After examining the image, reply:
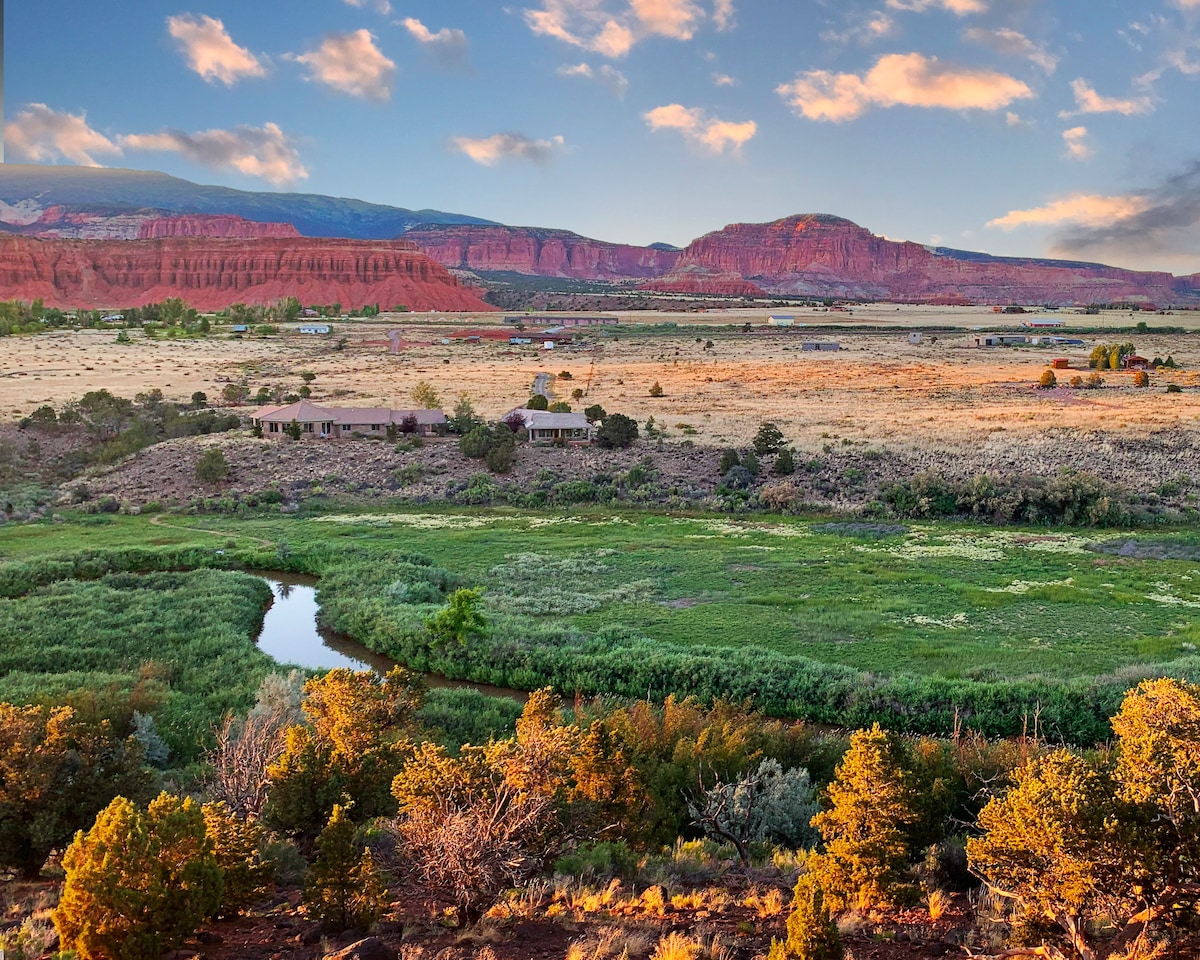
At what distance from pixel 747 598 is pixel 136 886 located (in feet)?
58.7

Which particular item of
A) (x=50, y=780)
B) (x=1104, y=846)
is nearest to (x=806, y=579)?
(x=1104, y=846)

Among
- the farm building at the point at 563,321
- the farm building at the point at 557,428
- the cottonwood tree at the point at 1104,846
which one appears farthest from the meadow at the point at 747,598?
the farm building at the point at 563,321

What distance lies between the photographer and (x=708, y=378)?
6812 cm

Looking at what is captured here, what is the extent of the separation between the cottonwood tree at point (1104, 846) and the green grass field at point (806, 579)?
426 inches

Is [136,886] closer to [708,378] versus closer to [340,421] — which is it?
[340,421]

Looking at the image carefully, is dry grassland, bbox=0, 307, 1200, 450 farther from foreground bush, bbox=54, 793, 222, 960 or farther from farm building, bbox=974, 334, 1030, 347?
foreground bush, bbox=54, 793, 222, 960

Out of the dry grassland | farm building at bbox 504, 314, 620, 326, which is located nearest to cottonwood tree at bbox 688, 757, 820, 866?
the dry grassland

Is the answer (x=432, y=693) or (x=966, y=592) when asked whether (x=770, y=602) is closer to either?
(x=966, y=592)

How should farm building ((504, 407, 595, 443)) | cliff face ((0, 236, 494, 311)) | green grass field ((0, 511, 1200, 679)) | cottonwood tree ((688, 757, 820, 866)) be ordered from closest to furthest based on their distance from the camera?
cottonwood tree ((688, 757, 820, 866)) < green grass field ((0, 511, 1200, 679)) < farm building ((504, 407, 595, 443)) < cliff face ((0, 236, 494, 311))

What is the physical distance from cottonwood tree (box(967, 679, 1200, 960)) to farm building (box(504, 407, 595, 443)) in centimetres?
3667

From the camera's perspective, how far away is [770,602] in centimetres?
2331

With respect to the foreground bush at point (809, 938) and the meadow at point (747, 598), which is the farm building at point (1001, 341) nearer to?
the meadow at point (747, 598)

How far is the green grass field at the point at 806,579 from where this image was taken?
20062 mm

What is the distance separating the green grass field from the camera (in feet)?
65.8
